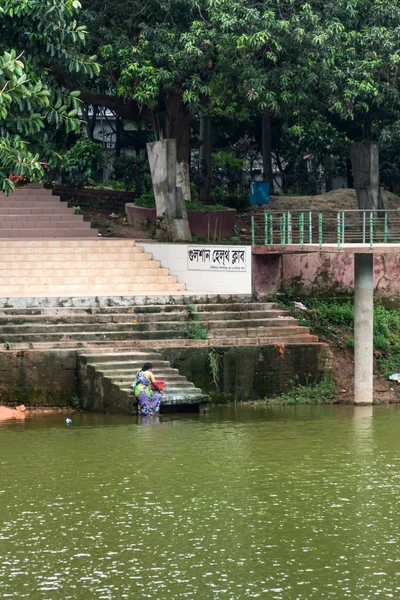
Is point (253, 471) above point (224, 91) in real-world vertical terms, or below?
below

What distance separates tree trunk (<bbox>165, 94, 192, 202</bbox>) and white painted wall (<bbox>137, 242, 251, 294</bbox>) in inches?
117

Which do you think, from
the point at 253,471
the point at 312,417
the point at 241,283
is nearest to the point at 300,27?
the point at 241,283

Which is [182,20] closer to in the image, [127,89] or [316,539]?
[127,89]

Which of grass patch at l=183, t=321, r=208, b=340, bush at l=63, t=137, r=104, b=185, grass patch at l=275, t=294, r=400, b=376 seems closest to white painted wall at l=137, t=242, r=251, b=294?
grass patch at l=275, t=294, r=400, b=376

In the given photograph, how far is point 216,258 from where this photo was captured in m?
25.5

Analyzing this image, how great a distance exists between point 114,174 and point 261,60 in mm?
14131

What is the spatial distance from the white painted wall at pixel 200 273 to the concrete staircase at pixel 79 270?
198mm

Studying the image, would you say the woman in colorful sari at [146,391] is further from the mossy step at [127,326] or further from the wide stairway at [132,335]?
the mossy step at [127,326]

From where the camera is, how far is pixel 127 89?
26.2 metres

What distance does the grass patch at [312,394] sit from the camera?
23.0 metres

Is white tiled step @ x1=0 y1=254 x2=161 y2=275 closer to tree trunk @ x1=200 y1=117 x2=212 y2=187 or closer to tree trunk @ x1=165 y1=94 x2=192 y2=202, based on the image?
tree trunk @ x1=165 y1=94 x2=192 y2=202

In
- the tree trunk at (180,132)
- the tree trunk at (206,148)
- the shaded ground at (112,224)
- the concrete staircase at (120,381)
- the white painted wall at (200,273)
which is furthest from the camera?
the tree trunk at (206,148)

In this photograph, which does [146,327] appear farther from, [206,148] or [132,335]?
[206,148]

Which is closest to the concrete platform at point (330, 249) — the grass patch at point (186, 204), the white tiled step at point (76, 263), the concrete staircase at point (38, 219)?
the white tiled step at point (76, 263)
